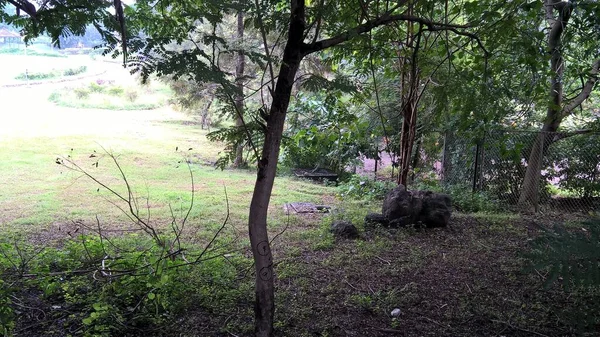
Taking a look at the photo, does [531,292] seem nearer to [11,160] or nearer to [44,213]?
[44,213]

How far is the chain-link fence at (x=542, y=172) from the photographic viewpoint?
301 inches

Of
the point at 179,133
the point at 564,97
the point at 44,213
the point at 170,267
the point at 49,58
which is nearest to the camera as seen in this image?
the point at 170,267

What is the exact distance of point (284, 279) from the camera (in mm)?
3721

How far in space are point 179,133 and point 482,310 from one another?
1653 cm

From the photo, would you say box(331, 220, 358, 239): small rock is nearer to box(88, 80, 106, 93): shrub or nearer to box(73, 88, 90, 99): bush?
box(73, 88, 90, 99): bush

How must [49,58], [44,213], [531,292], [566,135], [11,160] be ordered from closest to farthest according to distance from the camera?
[531,292]
[44,213]
[566,135]
[11,160]
[49,58]

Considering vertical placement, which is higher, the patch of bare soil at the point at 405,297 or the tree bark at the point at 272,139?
the tree bark at the point at 272,139

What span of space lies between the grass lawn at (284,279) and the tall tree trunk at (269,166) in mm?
256

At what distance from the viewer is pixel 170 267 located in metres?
2.89

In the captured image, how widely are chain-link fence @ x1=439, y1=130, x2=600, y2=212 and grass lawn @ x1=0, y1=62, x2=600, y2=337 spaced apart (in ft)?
6.31

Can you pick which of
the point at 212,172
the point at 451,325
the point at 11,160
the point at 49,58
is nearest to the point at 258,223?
the point at 451,325

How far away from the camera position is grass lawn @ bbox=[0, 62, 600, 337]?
2834 millimetres

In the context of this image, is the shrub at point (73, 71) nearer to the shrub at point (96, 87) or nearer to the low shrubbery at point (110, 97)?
the low shrubbery at point (110, 97)

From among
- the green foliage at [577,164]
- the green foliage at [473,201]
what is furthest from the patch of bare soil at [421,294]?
the green foliage at [577,164]
